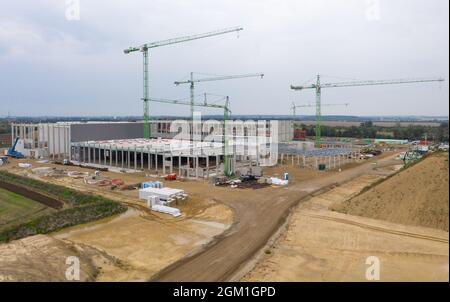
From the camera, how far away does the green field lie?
21.7 meters

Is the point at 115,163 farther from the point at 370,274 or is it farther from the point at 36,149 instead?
the point at 370,274

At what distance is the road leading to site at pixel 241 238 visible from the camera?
14109mm

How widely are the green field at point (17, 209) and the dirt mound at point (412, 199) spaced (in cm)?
1938

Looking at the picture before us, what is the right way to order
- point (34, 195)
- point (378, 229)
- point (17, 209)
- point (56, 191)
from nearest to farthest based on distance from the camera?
1. point (378, 229)
2. point (17, 209)
3. point (34, 195)
4. point (56, 191)

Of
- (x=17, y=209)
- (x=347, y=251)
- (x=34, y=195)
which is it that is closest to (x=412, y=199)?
(x=347, y=251)

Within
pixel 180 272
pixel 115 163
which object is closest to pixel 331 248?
pixel 180 272

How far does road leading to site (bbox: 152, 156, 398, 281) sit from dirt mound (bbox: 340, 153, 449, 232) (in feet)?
14.7

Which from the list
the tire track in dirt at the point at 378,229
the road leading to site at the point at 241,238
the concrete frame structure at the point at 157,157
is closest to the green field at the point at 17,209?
the road leading to site at the point at 241,238

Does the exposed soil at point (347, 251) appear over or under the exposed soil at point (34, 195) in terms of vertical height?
under

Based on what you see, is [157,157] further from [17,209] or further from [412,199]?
[412,199]

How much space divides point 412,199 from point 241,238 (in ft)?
35.8

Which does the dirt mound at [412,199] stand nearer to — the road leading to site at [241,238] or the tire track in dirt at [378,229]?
the tire track in dirt at [378,229]

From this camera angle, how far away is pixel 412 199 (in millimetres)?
21641

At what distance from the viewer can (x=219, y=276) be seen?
1377cm
